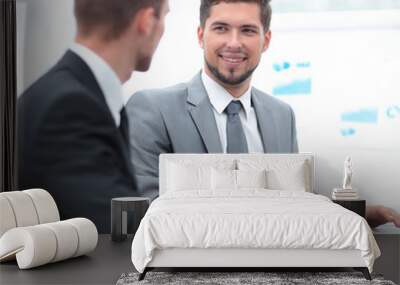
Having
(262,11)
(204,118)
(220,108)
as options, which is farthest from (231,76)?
(262,11)

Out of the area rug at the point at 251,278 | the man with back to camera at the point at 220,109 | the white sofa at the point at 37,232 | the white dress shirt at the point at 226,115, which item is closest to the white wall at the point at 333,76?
the man with back to camera at the point at 220,109

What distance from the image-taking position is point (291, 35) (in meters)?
7.61

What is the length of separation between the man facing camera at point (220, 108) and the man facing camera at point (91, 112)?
0.24m

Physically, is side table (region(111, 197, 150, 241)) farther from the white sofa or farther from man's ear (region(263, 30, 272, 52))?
man's ear (region(263, 30, 272, 52))

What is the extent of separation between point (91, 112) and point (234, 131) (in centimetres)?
152

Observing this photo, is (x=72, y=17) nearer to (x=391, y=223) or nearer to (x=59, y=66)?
(x=59, y=66)

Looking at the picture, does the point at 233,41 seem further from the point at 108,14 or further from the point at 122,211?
the point at 122,211

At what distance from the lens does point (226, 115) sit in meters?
7.52

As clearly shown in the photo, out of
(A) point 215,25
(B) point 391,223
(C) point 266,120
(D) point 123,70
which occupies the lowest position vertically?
(B) point 391,223

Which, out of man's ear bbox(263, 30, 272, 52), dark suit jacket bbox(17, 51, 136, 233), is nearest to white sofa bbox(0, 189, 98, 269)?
dark suit jacket bbox(17, 51, 136, 233)

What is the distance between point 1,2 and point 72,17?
2.48 ft

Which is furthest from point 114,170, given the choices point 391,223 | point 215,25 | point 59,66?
point 391,223

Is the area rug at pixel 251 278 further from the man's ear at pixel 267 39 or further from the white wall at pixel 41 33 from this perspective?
the white wall at pixel 41 33

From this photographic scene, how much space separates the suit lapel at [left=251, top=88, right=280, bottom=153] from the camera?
7.61 m
